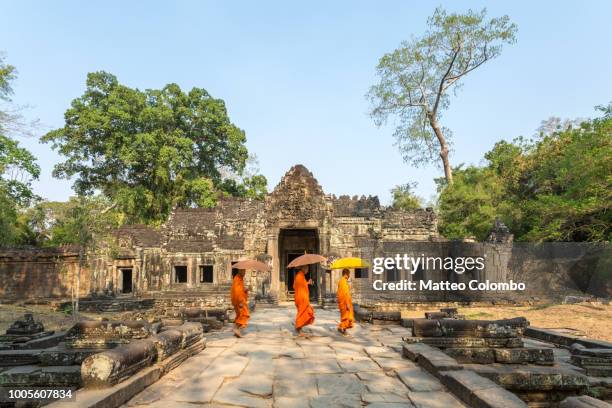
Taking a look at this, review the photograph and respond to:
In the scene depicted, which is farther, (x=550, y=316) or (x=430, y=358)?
(x=550, y=316)

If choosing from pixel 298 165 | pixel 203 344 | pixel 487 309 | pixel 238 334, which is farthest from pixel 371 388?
pixel 298 165

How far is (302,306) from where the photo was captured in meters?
9.07

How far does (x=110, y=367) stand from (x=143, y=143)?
88.0 ft

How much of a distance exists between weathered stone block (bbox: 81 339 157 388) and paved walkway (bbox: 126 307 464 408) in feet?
1.00

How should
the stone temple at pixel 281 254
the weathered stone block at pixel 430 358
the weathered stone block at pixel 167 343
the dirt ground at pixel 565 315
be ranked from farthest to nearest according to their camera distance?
the stone temple at pixel 281 254, the dirt ground at pixel 565 315, the weathered stone block at pixel 167 343, the weathered stone block at pixel 430 358

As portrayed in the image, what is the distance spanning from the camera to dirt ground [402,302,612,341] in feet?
35.3

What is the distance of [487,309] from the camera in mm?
15906

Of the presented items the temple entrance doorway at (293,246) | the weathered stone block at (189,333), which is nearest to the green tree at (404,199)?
the temple entrance doorway at (293,246)

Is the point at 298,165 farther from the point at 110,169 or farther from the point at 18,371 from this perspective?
the point at 110,169

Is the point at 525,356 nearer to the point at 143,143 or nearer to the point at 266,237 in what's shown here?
the point at 266,237

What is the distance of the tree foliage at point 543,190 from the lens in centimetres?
Result: 1755

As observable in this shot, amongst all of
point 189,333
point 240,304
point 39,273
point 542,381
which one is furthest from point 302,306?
point 39,273

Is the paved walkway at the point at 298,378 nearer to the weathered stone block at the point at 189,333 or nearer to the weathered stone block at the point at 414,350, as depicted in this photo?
the weathered stone block at the point at 414,350

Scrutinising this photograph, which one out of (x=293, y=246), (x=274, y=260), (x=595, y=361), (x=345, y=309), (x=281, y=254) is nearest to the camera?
(x=595, y=361)
